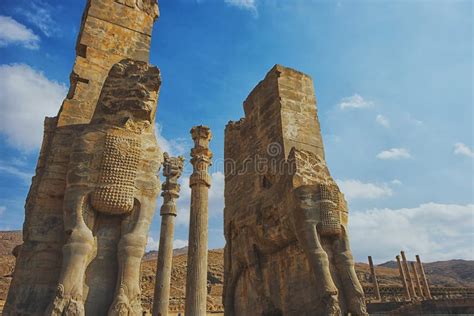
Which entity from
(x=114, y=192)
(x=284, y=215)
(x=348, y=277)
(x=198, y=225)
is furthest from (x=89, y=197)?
(x=198, y=225)

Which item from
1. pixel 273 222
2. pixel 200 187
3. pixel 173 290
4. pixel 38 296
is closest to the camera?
pixel 38 296

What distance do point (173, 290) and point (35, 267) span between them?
2039 cm

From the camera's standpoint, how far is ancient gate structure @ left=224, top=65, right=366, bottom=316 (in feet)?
18.6

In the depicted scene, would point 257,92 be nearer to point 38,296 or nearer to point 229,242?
point 229,242

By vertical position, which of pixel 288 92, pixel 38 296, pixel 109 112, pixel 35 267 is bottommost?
pixel 38 296

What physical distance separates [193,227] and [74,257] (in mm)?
5401

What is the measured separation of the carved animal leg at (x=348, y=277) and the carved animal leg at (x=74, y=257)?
3626 mm

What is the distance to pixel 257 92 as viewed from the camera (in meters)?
8.31

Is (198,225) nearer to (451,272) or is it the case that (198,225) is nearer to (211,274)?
(211,274)

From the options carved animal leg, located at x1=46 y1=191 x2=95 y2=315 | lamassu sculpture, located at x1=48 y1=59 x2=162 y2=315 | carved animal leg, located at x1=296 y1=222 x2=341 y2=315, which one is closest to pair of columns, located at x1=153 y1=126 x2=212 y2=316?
carved animal leg, located at x1=296 y1=222 x2=341 y2=315

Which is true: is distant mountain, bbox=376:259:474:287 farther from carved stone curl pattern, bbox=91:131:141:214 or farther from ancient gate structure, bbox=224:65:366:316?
carved stone curl pattern, bbox=91:131:141:214

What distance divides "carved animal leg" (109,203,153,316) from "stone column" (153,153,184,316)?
20.9 ft

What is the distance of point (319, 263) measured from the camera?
216 inches

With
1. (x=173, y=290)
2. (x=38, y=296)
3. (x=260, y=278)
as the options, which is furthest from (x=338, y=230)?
(x=173, y=290)
